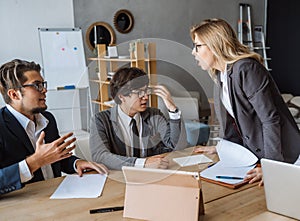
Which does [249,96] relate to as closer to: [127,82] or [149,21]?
[127,82]

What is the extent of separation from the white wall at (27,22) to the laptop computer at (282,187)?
3838 mm

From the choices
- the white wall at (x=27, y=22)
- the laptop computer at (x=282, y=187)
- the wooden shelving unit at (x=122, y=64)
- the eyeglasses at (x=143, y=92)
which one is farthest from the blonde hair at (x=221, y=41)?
the white wall at (x=27, y=22)

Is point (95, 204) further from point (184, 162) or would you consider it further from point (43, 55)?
point (43, 55)

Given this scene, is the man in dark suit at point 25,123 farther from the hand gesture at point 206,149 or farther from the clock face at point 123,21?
the clock face at point 123,21

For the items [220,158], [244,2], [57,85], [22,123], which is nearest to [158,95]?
[220,158]

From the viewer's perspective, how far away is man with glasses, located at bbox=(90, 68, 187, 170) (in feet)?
4.60

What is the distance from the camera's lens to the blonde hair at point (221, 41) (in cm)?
151

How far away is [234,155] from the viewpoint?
1.65m

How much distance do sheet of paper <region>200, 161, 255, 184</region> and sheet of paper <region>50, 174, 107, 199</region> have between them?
0.44 meters

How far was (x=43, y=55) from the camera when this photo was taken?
4.16 metres

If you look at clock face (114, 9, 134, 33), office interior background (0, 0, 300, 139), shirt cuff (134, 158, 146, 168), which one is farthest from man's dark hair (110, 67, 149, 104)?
clock face (114, 9, 134, 33)

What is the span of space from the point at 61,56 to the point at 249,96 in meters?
3.20

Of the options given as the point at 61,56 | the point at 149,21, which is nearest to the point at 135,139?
the point at 61,56

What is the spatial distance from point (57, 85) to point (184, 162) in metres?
2.94
